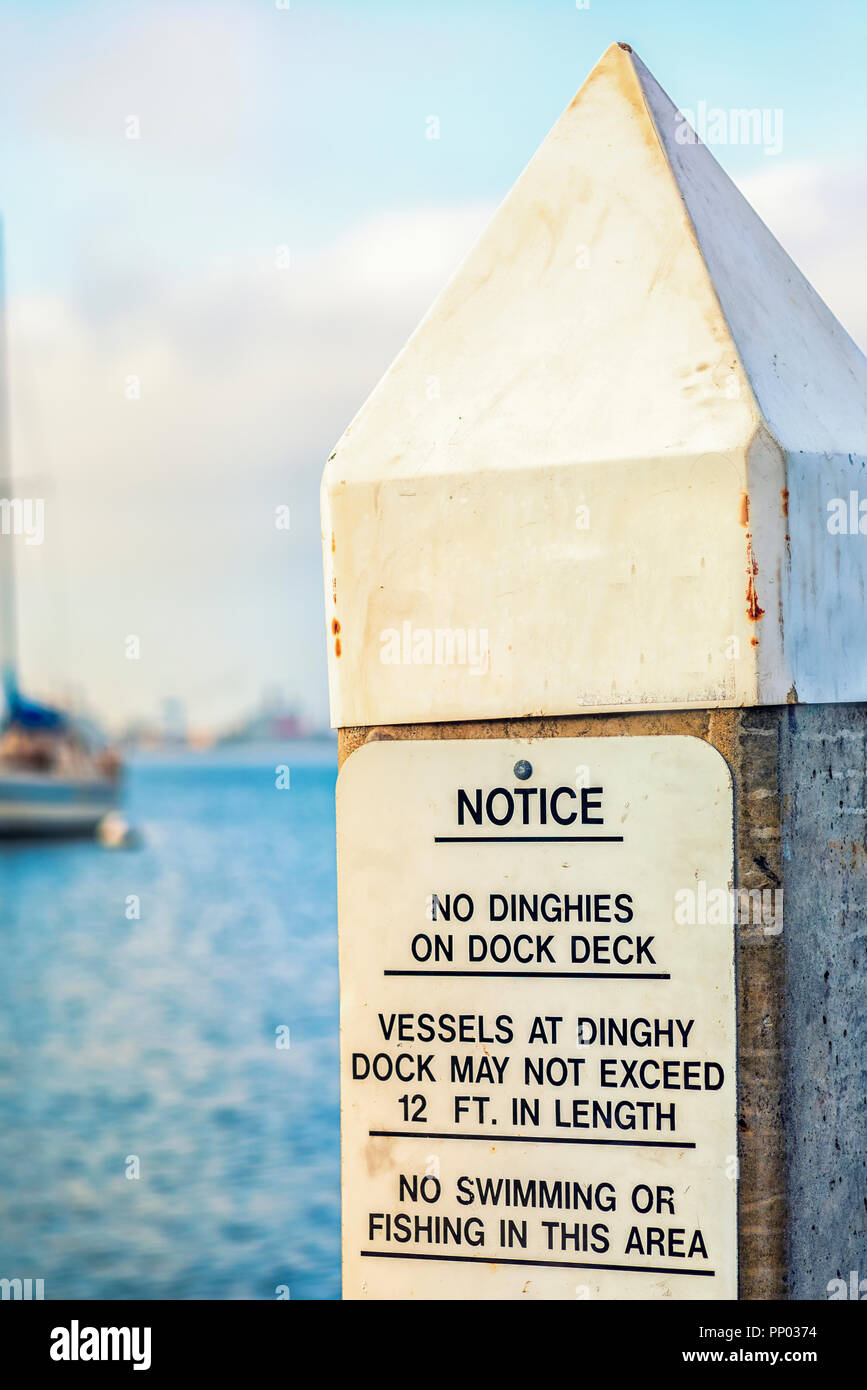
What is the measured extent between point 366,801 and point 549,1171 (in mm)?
682

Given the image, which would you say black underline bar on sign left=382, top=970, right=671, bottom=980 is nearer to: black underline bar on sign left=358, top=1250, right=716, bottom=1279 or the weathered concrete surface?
the weathered concrete surface

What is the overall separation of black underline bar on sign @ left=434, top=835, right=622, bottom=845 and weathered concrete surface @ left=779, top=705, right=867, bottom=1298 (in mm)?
290

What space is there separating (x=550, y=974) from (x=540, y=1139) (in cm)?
27

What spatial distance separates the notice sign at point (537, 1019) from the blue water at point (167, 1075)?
16.6m

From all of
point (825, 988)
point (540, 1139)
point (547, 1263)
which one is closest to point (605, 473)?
point (825, 988)

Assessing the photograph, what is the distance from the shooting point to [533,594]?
2.54 meters

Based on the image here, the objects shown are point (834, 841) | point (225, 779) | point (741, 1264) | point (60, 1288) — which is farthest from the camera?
point (225, 779)

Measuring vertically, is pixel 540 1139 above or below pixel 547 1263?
above

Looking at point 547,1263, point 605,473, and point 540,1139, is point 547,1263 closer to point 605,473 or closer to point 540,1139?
point 540,1139

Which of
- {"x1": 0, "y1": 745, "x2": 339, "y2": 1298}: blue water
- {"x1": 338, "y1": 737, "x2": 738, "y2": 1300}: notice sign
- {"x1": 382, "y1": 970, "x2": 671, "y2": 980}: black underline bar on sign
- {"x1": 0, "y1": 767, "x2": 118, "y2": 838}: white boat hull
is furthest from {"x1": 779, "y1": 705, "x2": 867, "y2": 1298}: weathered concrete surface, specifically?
{"x1": 0, "y1": 767, "x2": 118, "y2": 838}: white boat hull

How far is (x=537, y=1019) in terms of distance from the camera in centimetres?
256

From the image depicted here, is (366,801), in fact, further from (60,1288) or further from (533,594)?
(60,1288)

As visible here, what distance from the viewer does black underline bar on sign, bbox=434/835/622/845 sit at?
2.54 meters
